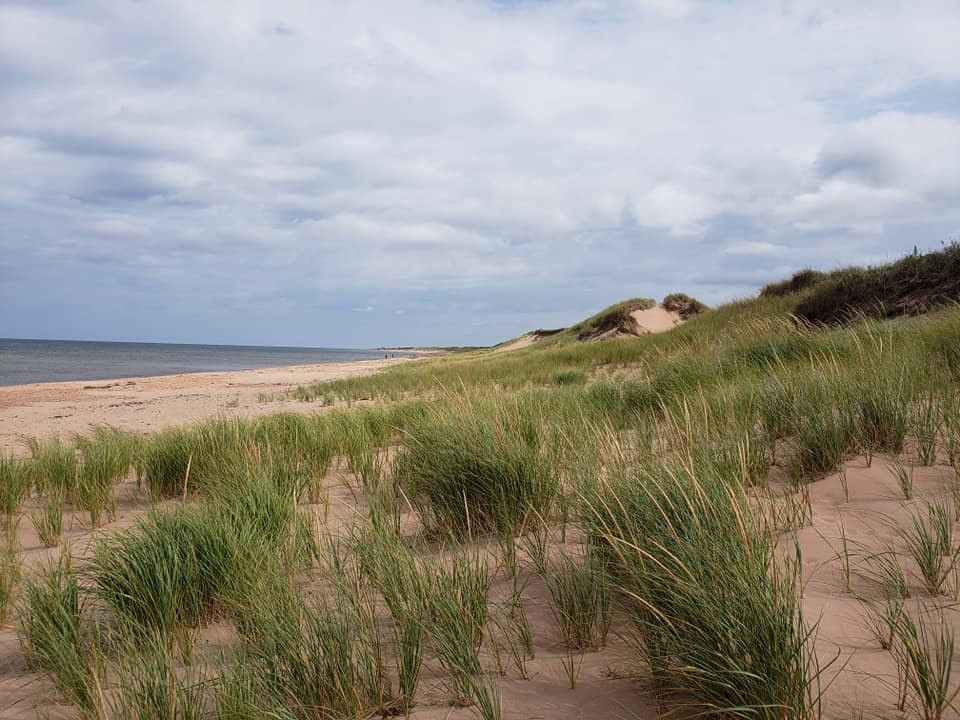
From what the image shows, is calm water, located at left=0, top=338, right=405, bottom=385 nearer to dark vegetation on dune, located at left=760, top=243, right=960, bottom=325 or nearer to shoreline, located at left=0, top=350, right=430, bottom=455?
shoreline, located at left=0, top=350, right=430, bottom=455

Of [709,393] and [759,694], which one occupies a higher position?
[709,393]

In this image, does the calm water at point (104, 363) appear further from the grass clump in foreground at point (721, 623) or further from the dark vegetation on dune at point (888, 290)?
the grass clump in foreground at point (721, 623)

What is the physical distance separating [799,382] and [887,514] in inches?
65.4

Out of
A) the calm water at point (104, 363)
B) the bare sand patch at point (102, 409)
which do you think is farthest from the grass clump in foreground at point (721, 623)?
the calm water at point (104, 363)

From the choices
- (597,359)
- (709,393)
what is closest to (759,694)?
(709,393)

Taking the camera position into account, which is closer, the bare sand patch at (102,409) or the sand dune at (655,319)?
the bare sand patch at (102,409)

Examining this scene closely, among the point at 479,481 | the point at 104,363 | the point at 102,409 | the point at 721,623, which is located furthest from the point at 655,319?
the point at 104,363

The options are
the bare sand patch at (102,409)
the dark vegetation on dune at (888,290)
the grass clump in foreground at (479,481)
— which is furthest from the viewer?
the bare sand patch at (102,409)

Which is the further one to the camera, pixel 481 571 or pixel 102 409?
pixel 102 409

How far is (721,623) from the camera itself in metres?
1.72

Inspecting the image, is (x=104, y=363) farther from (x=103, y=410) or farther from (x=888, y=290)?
(x=888, y=290)

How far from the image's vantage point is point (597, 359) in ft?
52.6

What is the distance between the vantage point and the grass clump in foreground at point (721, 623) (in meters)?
1.61

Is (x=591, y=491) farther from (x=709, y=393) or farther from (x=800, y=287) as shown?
(x=800, y=287)
